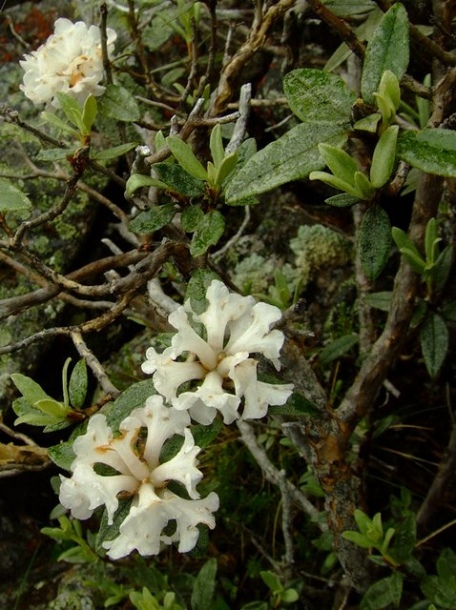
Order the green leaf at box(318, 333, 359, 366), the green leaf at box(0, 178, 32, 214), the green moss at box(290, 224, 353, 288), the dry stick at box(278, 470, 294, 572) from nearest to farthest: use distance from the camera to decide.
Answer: the green leaf at box(0, 178, 32, 214) < the dry stick at box(278, 470, 294, 572) < the green leaf at box(318, 333, 359, 366) < the green moss at box(290, 224, 353, 288)

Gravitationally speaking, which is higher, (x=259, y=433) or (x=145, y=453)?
(x=145, y=453)

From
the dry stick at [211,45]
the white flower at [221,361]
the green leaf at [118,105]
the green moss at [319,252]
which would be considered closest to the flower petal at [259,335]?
the white flower at [221,361]

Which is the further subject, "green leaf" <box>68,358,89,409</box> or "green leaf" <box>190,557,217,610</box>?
"green leaf" <box>190,557,217,610</box>

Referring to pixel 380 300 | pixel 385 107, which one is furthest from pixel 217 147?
pixel 380 300

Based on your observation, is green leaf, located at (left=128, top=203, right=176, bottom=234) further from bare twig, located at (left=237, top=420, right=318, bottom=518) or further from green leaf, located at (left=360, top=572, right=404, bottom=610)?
green leaf, located at (left=360, top=572, right=404, bottom=610)

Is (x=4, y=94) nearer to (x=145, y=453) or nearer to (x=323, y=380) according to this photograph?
(x=323, y=380)

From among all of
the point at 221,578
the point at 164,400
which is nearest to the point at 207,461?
the point at 221,578

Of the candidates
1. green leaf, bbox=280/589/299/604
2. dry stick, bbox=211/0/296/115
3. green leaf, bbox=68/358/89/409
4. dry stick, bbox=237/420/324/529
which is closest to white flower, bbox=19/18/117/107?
dry stick, bbox=211/0/296/115
